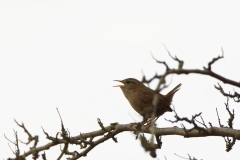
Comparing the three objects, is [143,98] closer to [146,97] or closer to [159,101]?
[146,97]

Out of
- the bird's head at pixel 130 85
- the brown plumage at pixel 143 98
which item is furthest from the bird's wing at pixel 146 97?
the bird's head at pixel 130 85

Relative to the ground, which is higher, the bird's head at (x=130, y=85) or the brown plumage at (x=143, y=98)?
the bird's head at (x=130, y=85)

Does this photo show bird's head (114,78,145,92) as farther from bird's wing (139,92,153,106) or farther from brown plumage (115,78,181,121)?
bird's wing (139,92,153,106)

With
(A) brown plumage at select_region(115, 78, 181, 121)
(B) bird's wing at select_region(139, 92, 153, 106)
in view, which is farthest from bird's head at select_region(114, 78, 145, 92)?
(B) bird's wing at select_region(139, 92, 153, 106)

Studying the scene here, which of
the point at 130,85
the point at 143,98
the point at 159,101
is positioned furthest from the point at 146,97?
the point at 130,85

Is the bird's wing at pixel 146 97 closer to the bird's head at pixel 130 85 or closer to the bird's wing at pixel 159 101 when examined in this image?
the bird's wing at pixel 159 101

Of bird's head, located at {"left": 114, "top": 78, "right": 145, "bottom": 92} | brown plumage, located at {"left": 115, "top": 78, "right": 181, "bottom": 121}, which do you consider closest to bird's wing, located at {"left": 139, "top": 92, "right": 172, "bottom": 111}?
brown plumage, located at {"left": 115, "top": 78, "right": 181, "bottom": 121}

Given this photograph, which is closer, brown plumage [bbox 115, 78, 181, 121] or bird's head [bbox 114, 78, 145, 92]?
brown plumage [bbox 115, 78, 181, 121]

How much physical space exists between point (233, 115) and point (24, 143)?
271 centimetres

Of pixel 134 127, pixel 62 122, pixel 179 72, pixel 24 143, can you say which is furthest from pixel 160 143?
pixel 179 72

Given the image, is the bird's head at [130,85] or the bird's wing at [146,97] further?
the bird's head at [130,85]

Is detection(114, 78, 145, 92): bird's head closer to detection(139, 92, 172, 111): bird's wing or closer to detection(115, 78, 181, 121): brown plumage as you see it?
detection(115, 78, 181, 121): brown plumage

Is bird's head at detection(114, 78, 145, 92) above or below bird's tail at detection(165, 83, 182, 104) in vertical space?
above

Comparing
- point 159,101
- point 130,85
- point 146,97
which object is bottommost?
point 159,101
